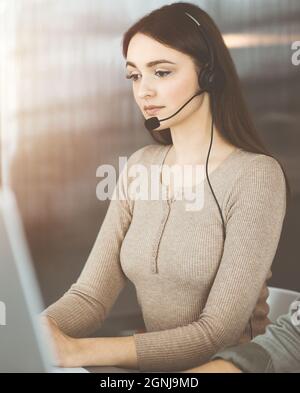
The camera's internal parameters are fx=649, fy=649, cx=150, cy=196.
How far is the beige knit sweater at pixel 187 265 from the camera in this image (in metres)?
1.71

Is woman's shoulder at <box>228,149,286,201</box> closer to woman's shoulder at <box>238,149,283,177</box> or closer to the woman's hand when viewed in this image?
woman's shoulder at <box>238,149,283,177</box>

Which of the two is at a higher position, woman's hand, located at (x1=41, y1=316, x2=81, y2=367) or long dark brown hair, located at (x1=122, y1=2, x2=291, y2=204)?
long dark brown hair, located at (x1=122, y1=2, x2=291, y2=204)

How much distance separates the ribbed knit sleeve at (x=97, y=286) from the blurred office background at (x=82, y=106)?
0.09ft

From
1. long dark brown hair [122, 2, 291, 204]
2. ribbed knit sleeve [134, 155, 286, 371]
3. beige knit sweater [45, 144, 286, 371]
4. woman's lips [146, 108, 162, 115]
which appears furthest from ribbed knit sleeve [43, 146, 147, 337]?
long dark brown hair [122, 2, 291, 204]

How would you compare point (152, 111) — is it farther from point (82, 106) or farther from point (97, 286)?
point (97, 286)

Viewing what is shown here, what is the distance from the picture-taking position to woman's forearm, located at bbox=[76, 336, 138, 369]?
1753 millimetres

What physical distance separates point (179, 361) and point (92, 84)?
823 mm

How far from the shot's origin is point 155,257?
5.87 feet

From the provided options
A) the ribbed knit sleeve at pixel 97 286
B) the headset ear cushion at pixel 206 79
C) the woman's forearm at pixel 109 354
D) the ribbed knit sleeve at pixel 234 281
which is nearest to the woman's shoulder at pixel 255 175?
the ribbed knit sleeve at pixel 234 281

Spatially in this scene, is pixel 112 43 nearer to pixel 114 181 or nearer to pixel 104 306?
pixel 114 181

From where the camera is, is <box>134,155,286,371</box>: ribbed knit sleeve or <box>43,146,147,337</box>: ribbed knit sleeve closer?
<box>134,155,286,371</box>: ribbed knit sleeve

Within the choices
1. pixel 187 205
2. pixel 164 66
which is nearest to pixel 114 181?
pixel 187 205

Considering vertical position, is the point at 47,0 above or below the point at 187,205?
above

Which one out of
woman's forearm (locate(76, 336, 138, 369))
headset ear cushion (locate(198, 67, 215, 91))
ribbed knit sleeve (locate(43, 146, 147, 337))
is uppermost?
headset ear cushion (locate(198, 67, 215, 91))
